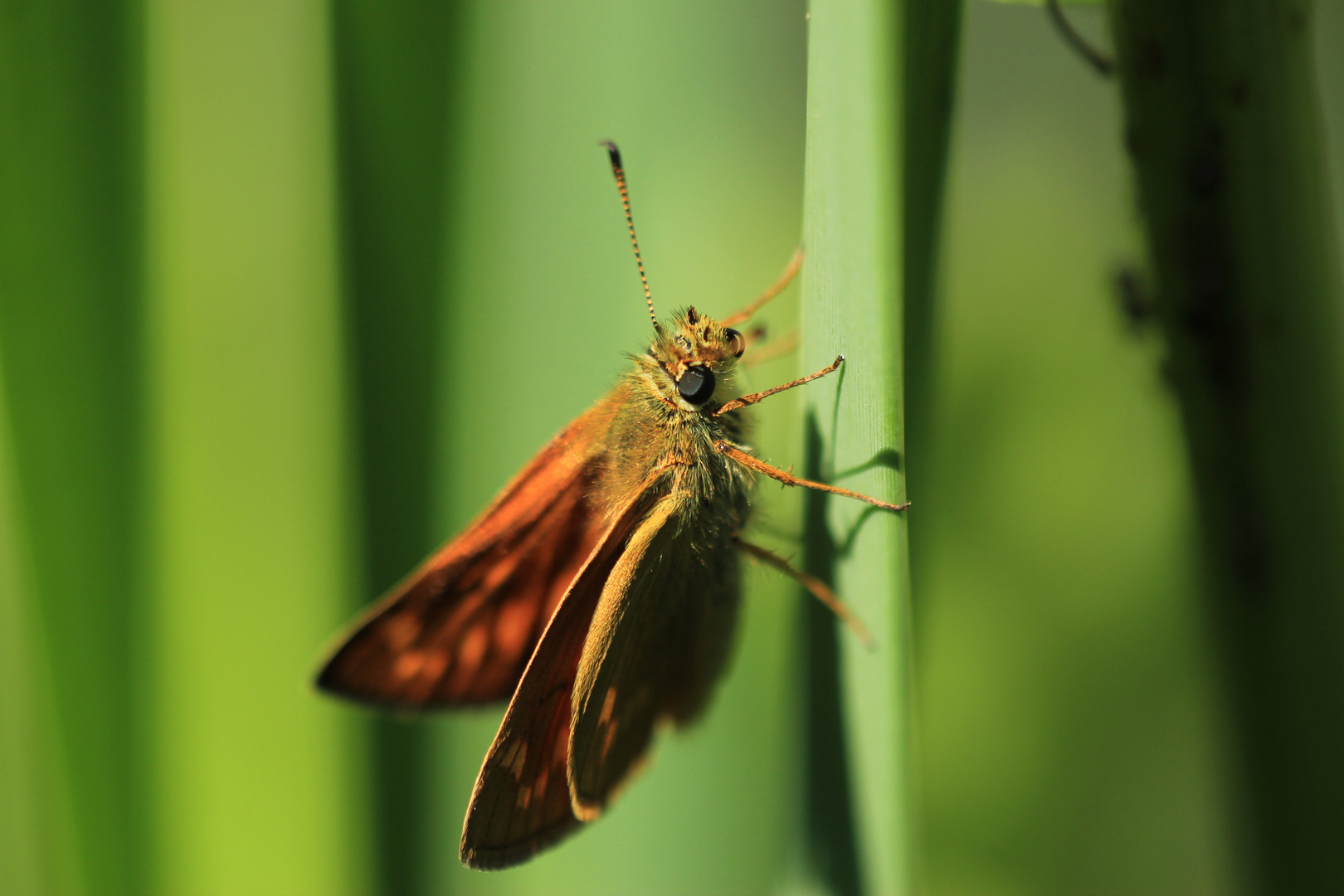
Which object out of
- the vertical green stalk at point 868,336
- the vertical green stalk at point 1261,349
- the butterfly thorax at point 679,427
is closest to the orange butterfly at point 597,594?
the butterfly thorax at point 679,427

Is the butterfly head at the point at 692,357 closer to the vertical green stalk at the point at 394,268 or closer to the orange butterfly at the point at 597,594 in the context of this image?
the orange butterfly at the point at 597,594

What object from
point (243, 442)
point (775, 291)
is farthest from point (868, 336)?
point (243, 442)

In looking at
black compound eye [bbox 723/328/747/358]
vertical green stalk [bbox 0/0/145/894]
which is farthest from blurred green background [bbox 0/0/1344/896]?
black compound eye [bbox 723/328/747/358]

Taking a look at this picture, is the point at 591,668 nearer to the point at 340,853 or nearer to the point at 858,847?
the point at 858,847

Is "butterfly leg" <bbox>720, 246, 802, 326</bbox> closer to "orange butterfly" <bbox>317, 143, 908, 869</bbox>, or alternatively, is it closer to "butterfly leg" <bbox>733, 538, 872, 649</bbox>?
"orange butterfly" <bbox>317, 143, 908, 869</bbox>

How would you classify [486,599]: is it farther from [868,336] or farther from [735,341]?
[868,336]

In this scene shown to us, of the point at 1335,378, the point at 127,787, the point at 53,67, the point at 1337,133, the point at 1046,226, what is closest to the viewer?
the point at 1335,378

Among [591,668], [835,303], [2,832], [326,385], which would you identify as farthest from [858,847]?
[2,832]
